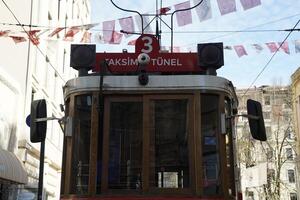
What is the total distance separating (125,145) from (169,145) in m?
0.43

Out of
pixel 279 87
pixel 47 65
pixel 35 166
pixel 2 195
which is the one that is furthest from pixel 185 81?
pixel 279 87

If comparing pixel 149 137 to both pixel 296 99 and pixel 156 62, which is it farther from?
pixel 296 99

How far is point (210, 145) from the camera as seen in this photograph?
15.9 ft

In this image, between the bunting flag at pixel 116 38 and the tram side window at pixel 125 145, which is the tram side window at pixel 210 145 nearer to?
the tram side window at pixel 125 145

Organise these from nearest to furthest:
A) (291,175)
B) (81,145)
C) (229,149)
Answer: (81,145), (229,149), (291,175)

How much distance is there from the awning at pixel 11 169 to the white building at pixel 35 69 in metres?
0.32

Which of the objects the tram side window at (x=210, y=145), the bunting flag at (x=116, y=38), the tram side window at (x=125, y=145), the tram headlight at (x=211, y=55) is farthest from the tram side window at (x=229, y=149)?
the bunting flag at (x=116, y=38)

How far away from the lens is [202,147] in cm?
480

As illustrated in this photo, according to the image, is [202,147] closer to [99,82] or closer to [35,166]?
[99,82]

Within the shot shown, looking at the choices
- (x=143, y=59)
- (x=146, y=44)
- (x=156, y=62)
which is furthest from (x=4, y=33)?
(x=143, y=59)

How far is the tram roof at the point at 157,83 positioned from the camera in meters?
5.00

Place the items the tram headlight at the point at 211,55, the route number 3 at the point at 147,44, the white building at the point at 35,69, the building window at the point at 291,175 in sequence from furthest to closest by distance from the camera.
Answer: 1. the building window at the point at 291,175
2. the white building at the point at 35,69
3. the route number 3 at the point at 147,44
4. the tram headlight at the point at 211,55

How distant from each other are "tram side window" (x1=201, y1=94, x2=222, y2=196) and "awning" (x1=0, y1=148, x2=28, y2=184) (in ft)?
31.1

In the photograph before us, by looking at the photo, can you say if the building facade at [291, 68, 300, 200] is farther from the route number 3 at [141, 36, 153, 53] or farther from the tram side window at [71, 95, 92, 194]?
the tram side window at [71, 95, 92, 194]
